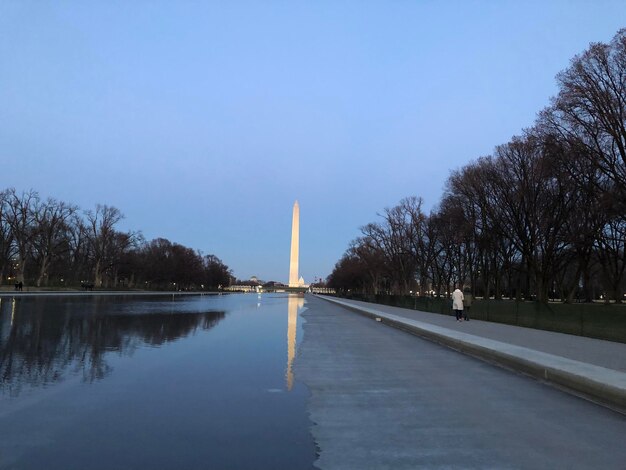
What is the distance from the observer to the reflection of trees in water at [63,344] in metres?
9.62

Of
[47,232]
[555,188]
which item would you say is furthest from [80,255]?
[555,188]

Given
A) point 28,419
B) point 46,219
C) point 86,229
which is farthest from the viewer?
point 86,229

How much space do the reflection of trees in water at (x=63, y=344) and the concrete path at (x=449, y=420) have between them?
4544 millimetres

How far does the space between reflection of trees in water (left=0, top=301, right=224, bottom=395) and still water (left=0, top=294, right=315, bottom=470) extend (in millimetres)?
36

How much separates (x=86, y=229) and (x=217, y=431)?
341ft

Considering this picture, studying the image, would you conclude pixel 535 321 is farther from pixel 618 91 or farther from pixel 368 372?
pixel 618 91

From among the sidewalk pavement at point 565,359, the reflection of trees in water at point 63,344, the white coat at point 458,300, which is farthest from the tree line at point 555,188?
the reflection of trees in water at point 63,344

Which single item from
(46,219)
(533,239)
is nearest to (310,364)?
(533,239)

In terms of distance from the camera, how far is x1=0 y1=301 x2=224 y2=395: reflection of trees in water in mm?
9617

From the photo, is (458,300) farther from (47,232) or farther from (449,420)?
(47,232)

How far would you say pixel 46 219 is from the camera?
8338 centimetres

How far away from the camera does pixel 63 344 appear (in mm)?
13820

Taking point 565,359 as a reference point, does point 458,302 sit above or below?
above

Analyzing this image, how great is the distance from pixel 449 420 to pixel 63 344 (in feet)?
35.4
